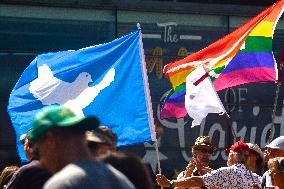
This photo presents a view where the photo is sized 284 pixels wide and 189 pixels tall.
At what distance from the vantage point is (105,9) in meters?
17.3

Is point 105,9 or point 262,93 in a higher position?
point 105,9

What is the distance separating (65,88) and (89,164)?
232 inches

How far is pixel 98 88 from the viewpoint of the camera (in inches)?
378

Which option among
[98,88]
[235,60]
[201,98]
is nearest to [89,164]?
[98,88]

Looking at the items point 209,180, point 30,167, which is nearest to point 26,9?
point 209,180

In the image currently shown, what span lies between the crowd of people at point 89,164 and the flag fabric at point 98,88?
0.68m

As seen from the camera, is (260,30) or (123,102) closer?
(123,102)

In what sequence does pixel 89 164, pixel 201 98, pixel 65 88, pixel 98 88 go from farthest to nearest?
pixel 201 98
pixel 65 88
pixel 98 88
pixel 89 164

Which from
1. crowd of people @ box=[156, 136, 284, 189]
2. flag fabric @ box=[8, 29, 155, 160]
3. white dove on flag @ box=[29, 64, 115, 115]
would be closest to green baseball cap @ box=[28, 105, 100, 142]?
crowd of people @ box=[156, 136, 284, 189]

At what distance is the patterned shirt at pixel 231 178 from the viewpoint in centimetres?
822

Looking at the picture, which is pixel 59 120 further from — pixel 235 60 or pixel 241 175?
pixel 235 60

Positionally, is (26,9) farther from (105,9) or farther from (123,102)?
(123,102)

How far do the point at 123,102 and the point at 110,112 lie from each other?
0.16 meters

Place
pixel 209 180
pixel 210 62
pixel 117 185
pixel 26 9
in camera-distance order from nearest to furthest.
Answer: pixel 117 185, pixel 209 180, pixel 210 62, pixel 26 9
